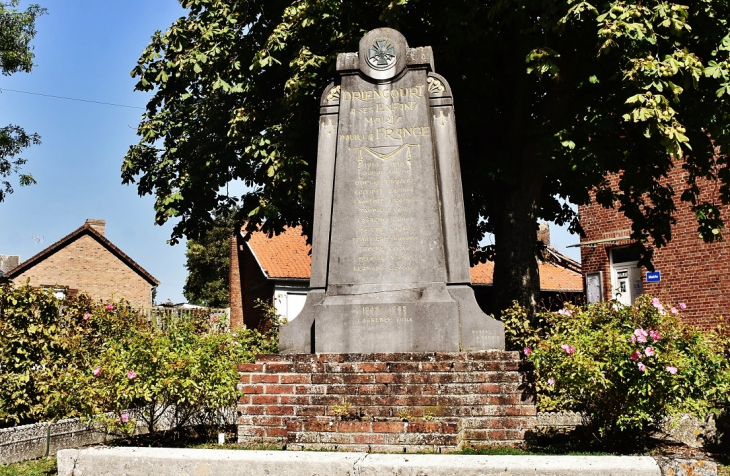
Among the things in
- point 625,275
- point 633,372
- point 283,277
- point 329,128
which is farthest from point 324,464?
point 283,277

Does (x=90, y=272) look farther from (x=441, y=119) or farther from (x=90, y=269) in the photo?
(x=441, y=119)

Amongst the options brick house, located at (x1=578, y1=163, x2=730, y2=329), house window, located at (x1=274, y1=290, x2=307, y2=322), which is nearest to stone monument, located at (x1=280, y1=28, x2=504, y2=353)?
brick house, located at (x1=578, y1=163, x2=730, y2=329)

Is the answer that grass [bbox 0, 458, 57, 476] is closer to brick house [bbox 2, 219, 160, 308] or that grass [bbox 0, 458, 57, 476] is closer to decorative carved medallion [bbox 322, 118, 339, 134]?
decorative carved medallion [bbox 322, 118, 339, 134]

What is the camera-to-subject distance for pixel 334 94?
9.01m

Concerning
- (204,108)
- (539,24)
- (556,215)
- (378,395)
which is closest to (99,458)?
(378,395)

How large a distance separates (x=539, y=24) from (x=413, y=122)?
3500 mm

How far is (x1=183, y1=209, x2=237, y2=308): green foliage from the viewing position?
4422 centimetres

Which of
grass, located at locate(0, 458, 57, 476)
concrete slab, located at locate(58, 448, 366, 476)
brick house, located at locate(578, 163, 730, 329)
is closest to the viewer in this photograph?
concrete slab, located at locate(58, 448, 366, 476)

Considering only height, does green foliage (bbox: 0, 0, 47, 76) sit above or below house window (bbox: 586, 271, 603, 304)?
above

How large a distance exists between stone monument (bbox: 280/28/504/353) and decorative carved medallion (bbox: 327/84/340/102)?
0.01 metres

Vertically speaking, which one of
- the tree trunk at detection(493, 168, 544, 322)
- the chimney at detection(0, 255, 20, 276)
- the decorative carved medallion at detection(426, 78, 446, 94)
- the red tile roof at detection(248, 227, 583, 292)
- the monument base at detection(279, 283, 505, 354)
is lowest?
the monument base at detection(279, 283, 505, 354)

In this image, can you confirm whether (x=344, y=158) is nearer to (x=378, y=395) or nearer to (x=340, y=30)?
(x=378, y=395)

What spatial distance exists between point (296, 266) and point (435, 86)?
22.0 m

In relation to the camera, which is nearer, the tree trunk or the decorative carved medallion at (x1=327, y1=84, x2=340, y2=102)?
the decorative carved medallion at (x1=327, y1=84, x2=340, y2=102)
